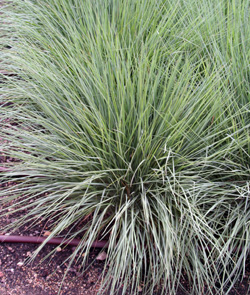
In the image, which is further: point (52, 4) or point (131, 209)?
point (52, 4)

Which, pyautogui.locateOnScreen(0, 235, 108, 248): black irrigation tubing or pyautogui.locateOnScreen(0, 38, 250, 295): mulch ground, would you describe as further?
pyautogui.locateOnScreen(0, 235, 108, 248): black irrigation tubing

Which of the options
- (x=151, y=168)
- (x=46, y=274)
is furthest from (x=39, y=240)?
(x=151, y=168)

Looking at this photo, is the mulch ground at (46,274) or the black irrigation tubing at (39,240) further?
the black irrigation tubing at (39,240)

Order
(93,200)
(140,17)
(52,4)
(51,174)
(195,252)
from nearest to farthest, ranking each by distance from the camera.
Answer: (195,252) < (93,200) < (51,174) < (140,17) < (52,4)

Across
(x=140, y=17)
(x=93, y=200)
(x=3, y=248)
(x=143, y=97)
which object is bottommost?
(x=3, y=248)

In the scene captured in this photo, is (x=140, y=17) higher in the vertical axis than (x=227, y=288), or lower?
higher

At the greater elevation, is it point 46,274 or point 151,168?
point 151,168

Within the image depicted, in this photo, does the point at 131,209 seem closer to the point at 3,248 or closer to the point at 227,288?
the point at 227,288

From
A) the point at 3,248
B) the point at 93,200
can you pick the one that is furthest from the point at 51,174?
the point at 3,248

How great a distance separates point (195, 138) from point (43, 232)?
0.91 m

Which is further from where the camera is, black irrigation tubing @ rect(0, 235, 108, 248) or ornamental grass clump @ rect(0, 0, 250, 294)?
black irrigation tubing @ rect(0, 235, 108, 248)

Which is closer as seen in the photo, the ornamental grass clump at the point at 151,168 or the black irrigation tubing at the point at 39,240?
the ornamental grass clump at the point at 151,168

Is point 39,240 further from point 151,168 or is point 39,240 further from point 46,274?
point 151,168

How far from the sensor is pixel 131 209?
1.63m
